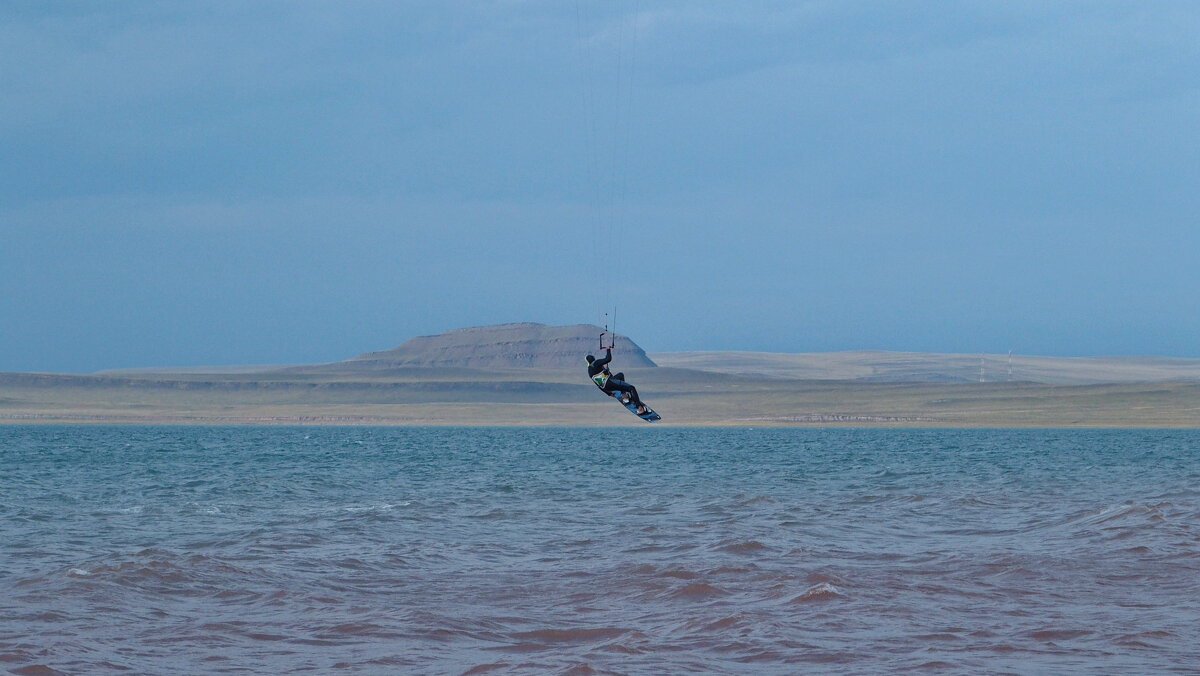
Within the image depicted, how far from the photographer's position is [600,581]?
20.4 meters

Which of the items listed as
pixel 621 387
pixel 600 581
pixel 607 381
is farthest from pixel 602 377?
pixel 600 581

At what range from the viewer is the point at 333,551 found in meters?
24.5

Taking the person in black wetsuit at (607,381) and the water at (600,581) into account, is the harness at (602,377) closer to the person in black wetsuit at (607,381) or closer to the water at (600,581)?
the person in black wetsuit at (607,381)

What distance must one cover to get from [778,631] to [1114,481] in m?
35.6

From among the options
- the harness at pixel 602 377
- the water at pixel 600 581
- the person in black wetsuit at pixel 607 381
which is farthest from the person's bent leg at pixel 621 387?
the water at pixel 600 581

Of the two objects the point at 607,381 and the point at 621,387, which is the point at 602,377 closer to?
the point at 607,381

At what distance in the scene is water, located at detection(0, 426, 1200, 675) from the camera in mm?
14852

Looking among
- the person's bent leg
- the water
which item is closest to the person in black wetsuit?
the person's bent leg

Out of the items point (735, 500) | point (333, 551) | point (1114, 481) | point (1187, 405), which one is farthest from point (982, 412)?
point (333, 551)

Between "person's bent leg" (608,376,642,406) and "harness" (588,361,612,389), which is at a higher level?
"harness" (588,361,612,389)

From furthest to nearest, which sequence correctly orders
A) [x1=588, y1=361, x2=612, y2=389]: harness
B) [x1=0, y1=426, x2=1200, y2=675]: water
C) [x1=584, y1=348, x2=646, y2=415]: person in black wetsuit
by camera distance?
[x1=588, y1=361, x2=612, y2=389]: harness, [x1=584, y1=348, x2=646, y2=415]: person in black wetsuit, [x1=0, y1=426, x2=1200, y2=675]: water

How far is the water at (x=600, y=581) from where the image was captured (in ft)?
48.7

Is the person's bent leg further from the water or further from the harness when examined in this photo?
the water

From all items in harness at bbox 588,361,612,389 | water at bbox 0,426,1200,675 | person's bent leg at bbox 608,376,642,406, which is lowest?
water at bbox 0,426,1200,675
